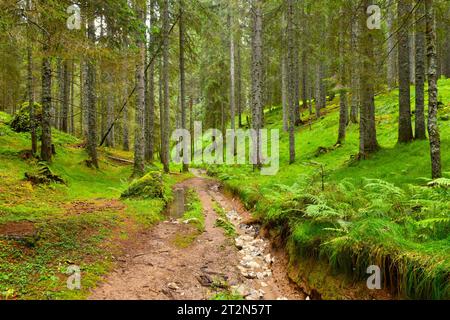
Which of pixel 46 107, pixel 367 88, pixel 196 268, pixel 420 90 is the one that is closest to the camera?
pixel 196 268

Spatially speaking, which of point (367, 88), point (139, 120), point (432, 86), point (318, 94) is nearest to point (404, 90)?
point (367, 88)

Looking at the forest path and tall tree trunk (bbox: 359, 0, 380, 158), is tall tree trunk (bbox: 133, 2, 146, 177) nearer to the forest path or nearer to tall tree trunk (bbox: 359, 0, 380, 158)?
the forest path

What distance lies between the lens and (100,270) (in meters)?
5.56

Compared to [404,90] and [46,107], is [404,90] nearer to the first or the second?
[404,90]

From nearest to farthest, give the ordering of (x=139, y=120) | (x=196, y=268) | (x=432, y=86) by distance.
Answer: (x=196, y=268) < (x=432, y=86) < (x=139, y=120)

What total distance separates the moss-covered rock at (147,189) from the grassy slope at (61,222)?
20.7 inches

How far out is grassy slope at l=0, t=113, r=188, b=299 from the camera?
4.85 m

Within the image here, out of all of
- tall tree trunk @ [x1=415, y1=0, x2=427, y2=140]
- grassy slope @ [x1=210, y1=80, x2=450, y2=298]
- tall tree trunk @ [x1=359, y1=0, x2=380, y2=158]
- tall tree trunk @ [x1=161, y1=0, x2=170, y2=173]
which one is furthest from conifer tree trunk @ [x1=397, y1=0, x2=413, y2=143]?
tall tree trunk @ [x1=161, y1=0, x2=170, y2=173]

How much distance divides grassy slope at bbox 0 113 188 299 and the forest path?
0.42 metres

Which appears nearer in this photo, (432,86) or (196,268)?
(196,268)

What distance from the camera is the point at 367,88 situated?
11062 millimetres

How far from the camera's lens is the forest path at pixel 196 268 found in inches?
203

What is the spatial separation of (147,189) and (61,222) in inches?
169
